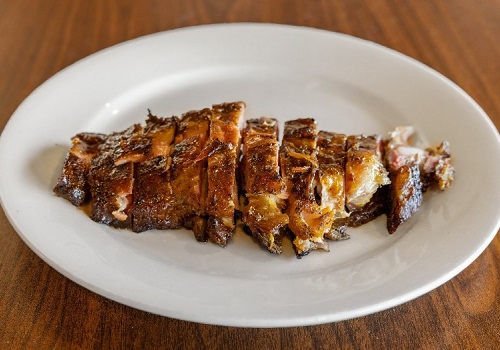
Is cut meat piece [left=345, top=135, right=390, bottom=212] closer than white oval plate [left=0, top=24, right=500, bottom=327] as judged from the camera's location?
No

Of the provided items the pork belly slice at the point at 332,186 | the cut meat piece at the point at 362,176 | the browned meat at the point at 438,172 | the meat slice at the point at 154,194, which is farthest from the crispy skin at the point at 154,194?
the browned meat at the point at 438,172

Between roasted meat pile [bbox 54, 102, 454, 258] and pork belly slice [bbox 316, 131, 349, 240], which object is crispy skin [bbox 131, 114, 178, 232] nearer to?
roasted meat pile [bbox 54, 102, 454, 258]

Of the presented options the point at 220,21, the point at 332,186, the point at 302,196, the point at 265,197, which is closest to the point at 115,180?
the point at 265,197

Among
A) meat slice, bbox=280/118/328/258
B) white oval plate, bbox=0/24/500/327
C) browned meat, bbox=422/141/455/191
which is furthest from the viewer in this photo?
browned meat, bbox=422/141/455/191

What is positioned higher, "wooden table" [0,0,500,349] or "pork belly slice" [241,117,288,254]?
"pork belly slice" [241,117,288,254]

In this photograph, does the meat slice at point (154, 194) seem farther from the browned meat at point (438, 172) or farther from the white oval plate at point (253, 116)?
the browned meat at point (438, 172)

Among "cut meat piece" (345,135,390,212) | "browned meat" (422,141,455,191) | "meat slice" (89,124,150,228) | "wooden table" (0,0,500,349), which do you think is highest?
"cut meat piece" (345,135,390,212)

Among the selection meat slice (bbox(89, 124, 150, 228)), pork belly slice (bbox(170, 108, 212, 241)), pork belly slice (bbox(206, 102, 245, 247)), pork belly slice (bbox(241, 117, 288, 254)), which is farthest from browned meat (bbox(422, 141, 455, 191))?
meat slice (bbox(89, 124, 150, 228))
